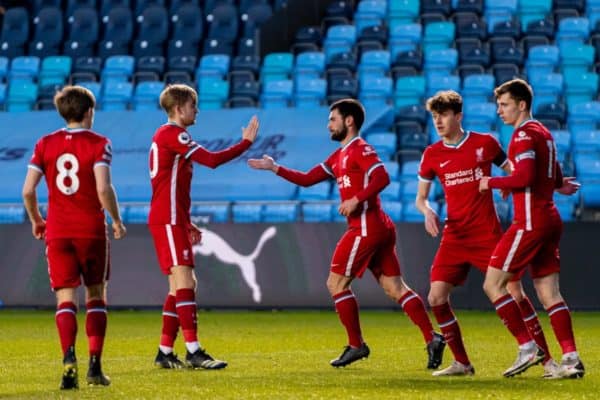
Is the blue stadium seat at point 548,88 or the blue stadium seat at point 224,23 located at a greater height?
the blue stadium seat at point 224,23

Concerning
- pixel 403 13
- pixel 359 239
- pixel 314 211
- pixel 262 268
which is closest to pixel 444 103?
pixel 359 239

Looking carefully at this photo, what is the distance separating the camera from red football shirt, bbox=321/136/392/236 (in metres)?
10.1

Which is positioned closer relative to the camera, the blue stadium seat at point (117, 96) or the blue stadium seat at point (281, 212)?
the blue stadium seat at point (281, 212)

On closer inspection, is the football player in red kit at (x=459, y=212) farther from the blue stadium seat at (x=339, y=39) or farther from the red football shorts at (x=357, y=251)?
the blue stadium seat at (x=339, y=39)

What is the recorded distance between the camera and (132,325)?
16.1 m

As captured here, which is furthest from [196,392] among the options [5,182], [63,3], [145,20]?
[63,3]

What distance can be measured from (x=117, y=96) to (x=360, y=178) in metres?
16.2

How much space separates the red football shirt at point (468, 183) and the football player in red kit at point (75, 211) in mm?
2412

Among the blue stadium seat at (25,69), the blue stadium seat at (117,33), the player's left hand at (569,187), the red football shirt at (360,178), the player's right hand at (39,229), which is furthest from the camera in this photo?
the blue stadium seat at (117,33)

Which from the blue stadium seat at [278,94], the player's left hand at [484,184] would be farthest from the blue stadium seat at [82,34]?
the player's left hand at [484,184]

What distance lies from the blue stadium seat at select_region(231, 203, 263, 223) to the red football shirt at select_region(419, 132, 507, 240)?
34.9 feet

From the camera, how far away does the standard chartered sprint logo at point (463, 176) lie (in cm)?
940

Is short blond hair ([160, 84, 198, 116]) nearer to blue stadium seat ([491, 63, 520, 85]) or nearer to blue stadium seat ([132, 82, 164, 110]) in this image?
blue stadium seat ([491, 63, 520, 85])

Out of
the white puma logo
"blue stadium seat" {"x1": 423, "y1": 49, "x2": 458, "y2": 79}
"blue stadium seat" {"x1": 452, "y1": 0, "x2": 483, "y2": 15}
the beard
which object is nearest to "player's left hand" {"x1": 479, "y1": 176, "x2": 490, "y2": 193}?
the beard
